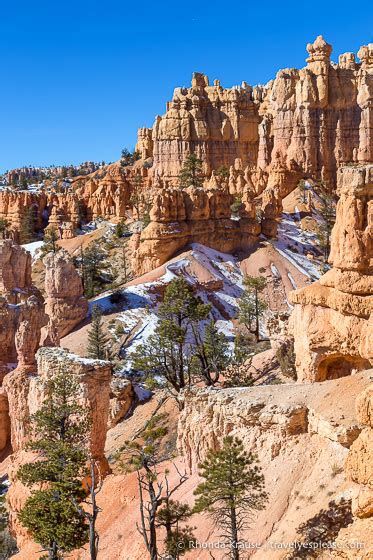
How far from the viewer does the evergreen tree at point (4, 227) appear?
8684 centimetres

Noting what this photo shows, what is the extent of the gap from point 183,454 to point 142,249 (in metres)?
38.7

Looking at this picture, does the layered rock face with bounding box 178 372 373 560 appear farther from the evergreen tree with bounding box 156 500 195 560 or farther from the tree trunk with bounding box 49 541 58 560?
the tree trunk with bounding box 49 541 58 560

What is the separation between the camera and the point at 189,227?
195ft

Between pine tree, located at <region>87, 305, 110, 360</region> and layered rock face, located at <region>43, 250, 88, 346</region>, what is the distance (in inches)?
107

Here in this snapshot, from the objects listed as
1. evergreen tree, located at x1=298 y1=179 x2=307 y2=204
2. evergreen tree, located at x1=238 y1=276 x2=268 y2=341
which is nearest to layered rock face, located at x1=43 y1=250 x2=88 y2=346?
evergreen tree, located at x1=238 y1=276 x2=268 y2=341

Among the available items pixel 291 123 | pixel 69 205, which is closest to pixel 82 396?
pixel 291 123

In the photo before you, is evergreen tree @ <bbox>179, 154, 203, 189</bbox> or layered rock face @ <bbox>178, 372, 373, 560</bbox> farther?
evergreen tree @ <bbox>179, 154, 203, 189</bbox>

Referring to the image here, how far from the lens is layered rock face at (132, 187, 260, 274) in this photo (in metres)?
57.7

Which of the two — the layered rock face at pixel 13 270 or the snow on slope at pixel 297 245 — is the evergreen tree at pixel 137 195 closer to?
the snow on slope at pixel 297 245

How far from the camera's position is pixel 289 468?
58.0 feet

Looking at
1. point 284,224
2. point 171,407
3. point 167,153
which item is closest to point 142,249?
point 284,224

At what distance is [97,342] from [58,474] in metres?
25.6

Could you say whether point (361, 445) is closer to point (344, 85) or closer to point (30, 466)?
point (30, 466)

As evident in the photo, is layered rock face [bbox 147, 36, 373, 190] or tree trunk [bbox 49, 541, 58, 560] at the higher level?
layered rock face [bbox 147, 36, 373, 190]
